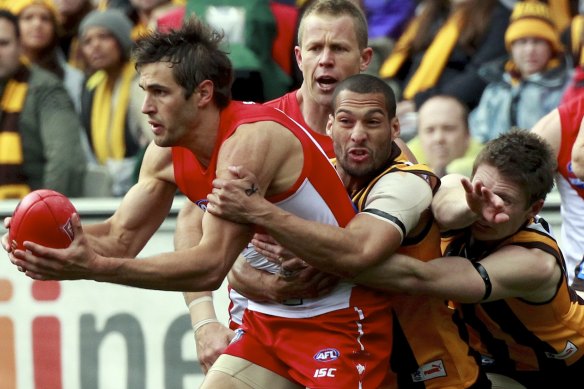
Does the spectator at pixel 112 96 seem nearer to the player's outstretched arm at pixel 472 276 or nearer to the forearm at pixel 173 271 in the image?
the player's outstretched arm at pixel 472 276

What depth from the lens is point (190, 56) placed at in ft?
17.7

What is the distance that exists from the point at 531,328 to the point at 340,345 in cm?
89

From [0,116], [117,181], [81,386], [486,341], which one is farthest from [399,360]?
[0,116]

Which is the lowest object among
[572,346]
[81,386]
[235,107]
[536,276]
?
[81,386]

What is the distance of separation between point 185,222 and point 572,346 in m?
1.97

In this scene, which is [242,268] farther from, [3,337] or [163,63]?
[3,337]

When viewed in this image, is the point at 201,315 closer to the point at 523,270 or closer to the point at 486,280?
the point at 486,280

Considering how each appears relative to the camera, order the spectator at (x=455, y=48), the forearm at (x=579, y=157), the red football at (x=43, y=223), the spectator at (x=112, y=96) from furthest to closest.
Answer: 1. the spectator at (x=112, y=96)
2. the spectator at (x=455, y=48)
3. the forearm at (x=579, y=157)
4. the red football at (x=43, y=223)

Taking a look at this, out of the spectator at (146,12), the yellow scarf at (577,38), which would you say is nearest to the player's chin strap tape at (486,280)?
the yellow scarf at (577,38)

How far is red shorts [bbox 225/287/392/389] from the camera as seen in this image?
18.0ft

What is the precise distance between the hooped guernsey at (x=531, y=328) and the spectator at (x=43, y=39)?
5.13m

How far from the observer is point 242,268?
5801mm

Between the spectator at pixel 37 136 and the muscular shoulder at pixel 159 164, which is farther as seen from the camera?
the spectator at pixel 37 136

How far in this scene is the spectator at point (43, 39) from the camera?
10367 mm
